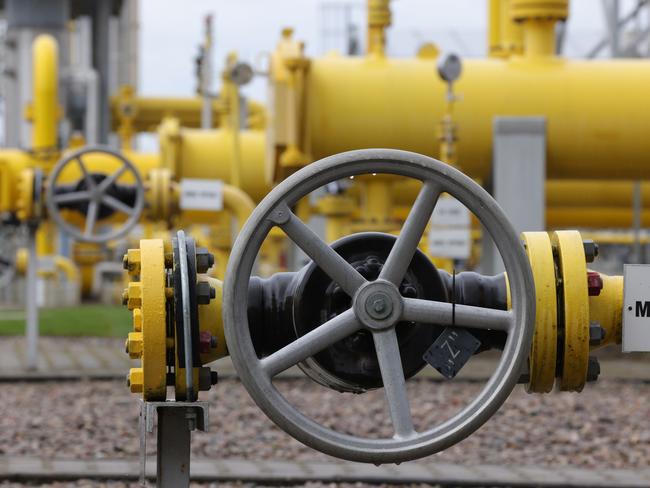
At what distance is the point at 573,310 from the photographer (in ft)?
9.67

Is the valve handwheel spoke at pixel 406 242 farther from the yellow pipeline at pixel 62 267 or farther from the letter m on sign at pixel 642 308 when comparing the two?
the yellow pipeline at pixel 62 267

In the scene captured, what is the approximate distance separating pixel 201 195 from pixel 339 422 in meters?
4.67

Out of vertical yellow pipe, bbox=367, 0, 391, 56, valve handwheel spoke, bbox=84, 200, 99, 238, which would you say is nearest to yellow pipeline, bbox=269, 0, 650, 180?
vertical yellow pipe, bbox=367, 0, 391, 56

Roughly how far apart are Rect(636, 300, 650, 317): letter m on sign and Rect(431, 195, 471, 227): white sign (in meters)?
6.52

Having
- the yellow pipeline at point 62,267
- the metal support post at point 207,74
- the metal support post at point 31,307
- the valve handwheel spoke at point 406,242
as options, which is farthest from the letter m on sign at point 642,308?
the metal support post at point 207,74

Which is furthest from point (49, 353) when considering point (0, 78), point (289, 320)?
point (0, 78)

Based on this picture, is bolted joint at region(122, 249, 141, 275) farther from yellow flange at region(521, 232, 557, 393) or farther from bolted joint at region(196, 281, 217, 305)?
yellow flange at region(521, 232, 557, 393)

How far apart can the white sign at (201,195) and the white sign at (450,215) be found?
2.02 meters

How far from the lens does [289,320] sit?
300 cm

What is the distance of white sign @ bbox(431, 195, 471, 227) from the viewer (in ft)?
31.6

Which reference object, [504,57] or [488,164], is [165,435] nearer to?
[488,164]

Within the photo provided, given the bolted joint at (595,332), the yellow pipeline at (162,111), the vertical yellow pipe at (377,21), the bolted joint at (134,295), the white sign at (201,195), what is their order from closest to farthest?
the bolted joint at (134,295) < the bolted joint at (595,332) < the vertical yellow pipe at (377,21) < the white sign at (201,195) < the yellow pipeline at (162,111)

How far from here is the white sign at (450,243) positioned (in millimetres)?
9516

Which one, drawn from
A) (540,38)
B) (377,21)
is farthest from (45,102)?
(540,38)
